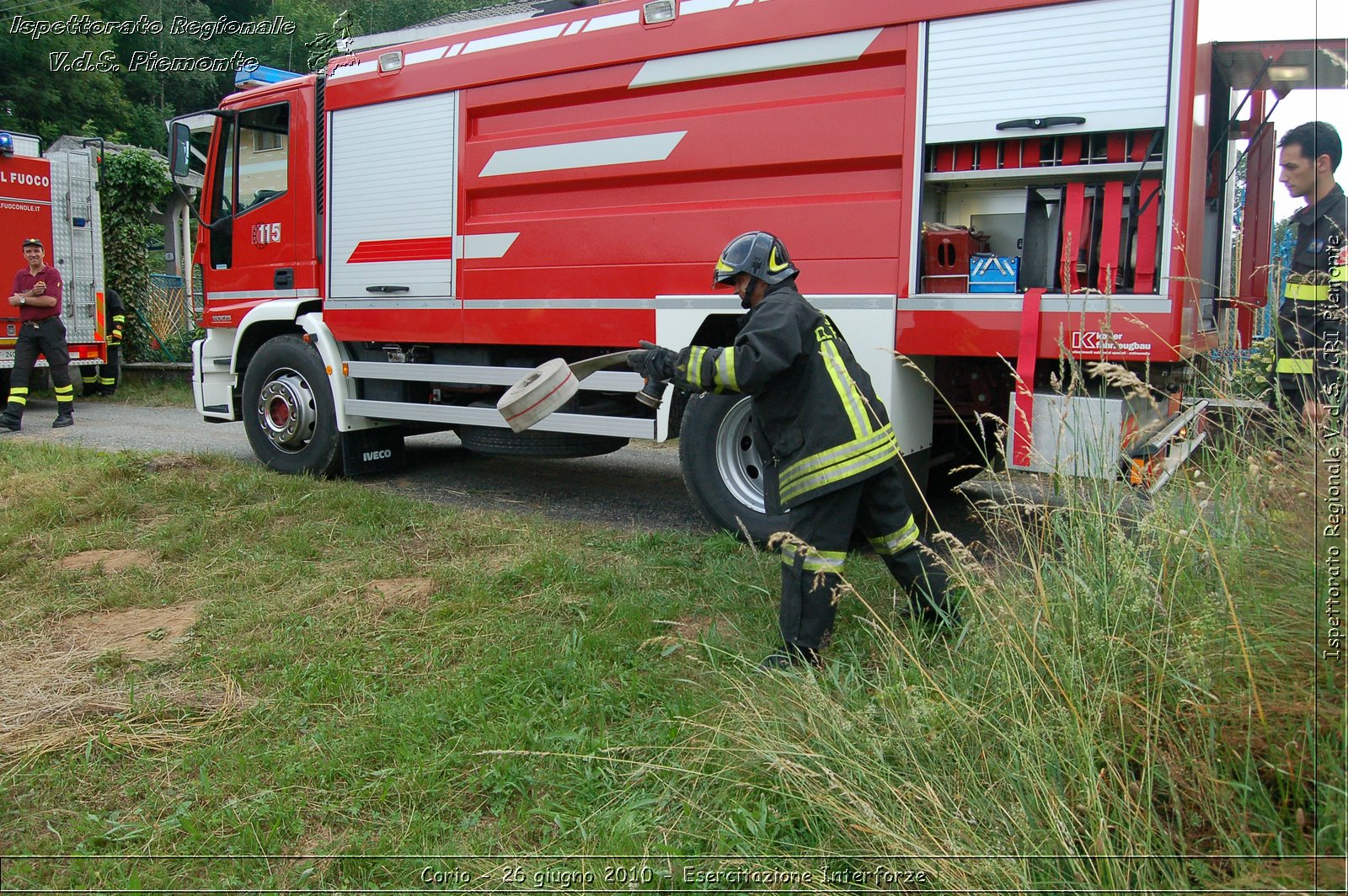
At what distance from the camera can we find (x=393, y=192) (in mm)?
6062

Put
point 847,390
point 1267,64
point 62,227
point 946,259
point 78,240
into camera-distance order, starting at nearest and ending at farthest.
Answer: point 847,390
point 1267,64
point 946,259
point 62,227
point 78,240

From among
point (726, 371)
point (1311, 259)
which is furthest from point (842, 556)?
point (1311, 259)

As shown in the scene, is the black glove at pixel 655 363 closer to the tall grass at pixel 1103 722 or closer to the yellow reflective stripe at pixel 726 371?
the yellow reflective stripe at pixel 726 371

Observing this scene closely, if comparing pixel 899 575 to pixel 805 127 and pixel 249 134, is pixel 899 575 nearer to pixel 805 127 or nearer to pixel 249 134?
pixel 805 127

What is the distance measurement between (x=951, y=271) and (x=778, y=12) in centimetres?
147

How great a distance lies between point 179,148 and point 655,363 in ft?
16.0

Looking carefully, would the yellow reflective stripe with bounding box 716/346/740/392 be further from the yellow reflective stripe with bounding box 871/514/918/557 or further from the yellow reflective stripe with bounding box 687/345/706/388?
the yellow reflective stripe with bounding box 871/514/918/557

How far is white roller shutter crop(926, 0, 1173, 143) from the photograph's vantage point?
3723 mm

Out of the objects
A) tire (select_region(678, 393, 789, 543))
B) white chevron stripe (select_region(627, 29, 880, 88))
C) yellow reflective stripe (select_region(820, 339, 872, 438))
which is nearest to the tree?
white chevron stripe (select_region(627, 29, 880, 88))

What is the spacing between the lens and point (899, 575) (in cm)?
333

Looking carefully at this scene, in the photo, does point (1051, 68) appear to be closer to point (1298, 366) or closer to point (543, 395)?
point (1298, 366)

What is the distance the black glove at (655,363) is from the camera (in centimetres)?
335

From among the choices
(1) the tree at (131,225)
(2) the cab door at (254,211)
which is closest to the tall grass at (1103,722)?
(2) the cab door at (254,211)

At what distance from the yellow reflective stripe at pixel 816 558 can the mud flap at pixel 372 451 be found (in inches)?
168
